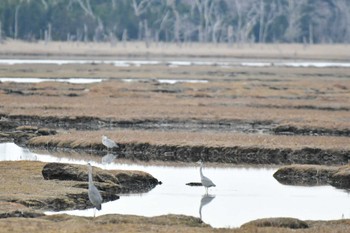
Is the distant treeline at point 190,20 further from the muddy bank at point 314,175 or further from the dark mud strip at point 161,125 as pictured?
the muddy bank at point 314,175

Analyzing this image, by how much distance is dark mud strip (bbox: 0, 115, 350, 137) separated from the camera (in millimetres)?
41562

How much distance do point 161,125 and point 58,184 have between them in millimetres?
17665

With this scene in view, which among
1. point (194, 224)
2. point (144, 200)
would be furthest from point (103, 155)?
point (194, 224)

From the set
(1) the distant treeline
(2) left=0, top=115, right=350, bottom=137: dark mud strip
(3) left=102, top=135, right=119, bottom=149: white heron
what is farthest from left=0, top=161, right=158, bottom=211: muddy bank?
(1) the distant treeline

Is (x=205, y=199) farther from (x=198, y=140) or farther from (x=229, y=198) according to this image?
(x=198, y=140)

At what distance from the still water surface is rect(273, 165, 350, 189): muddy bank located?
44cm

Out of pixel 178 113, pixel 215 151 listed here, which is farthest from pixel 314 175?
pixel 178 113

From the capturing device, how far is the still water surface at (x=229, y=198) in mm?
23734

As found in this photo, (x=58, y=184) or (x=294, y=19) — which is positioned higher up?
(x=58, y=184)

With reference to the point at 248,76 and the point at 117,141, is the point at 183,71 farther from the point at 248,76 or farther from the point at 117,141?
the point at 117,141

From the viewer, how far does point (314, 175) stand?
1177 inches

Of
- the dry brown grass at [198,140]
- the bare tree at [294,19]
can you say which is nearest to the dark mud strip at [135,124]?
the dry brown grass at [198,140]

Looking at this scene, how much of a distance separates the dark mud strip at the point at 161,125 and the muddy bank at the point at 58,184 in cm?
1328

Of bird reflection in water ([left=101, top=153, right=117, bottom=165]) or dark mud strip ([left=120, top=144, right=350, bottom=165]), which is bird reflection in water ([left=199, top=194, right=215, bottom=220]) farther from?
dark mud strip ([left=120, top=144, right=350, bottom=165])
